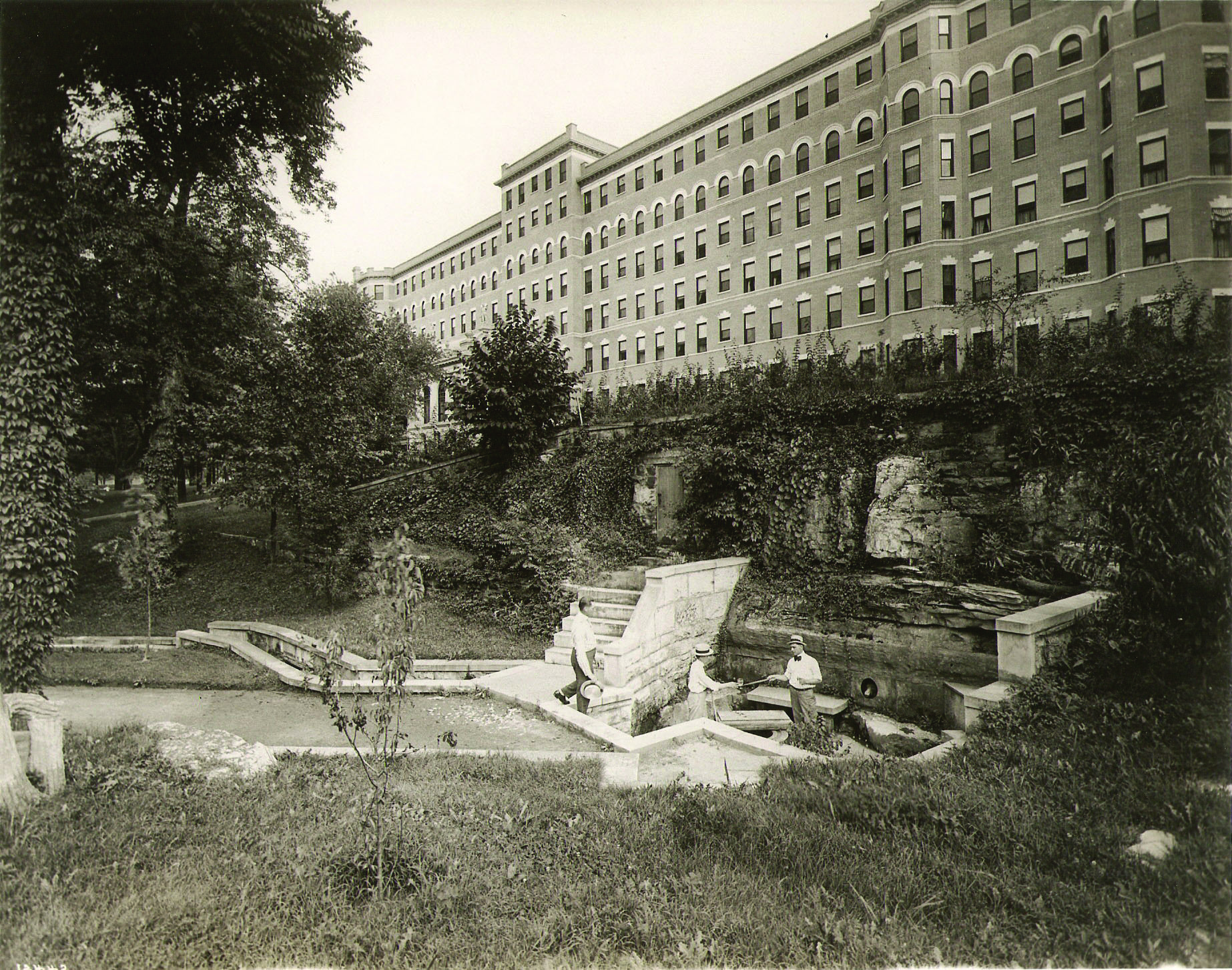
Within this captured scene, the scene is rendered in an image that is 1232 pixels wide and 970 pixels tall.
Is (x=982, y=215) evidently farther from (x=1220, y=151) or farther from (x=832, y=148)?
(x=1220, y=151)

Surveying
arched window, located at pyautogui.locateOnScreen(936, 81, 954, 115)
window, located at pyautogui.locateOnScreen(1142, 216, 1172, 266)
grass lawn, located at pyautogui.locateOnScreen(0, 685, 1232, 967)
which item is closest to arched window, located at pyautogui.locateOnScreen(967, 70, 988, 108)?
arched window, located at pyautogui.locateOnScreen(936, 81, 954, 115)

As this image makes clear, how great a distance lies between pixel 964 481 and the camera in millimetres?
12297

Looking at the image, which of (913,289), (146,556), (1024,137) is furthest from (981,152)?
(146,556)

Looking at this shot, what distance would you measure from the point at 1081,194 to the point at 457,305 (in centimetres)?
4342

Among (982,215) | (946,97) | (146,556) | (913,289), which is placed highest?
(946,97)

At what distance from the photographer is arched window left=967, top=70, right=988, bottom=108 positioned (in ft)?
81.1

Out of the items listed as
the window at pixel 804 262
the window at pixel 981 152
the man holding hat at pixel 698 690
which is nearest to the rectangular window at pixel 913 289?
the window at pixel 981 152

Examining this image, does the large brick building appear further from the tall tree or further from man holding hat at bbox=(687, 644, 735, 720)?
the tall tree

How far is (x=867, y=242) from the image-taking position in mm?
29797

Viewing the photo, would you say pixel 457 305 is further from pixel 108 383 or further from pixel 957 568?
pixel 957 568

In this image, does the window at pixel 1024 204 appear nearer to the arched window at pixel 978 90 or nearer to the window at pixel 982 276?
the window at pixel 982 276

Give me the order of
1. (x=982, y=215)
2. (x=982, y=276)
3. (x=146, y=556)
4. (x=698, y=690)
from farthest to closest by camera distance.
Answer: (x=982, y=276) → (x=982, y=215) → (x=146, y=556) → (x=698, y=690)

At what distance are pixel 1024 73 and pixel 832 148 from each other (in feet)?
27.7

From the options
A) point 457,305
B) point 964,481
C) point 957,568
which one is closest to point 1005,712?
point 957,568
